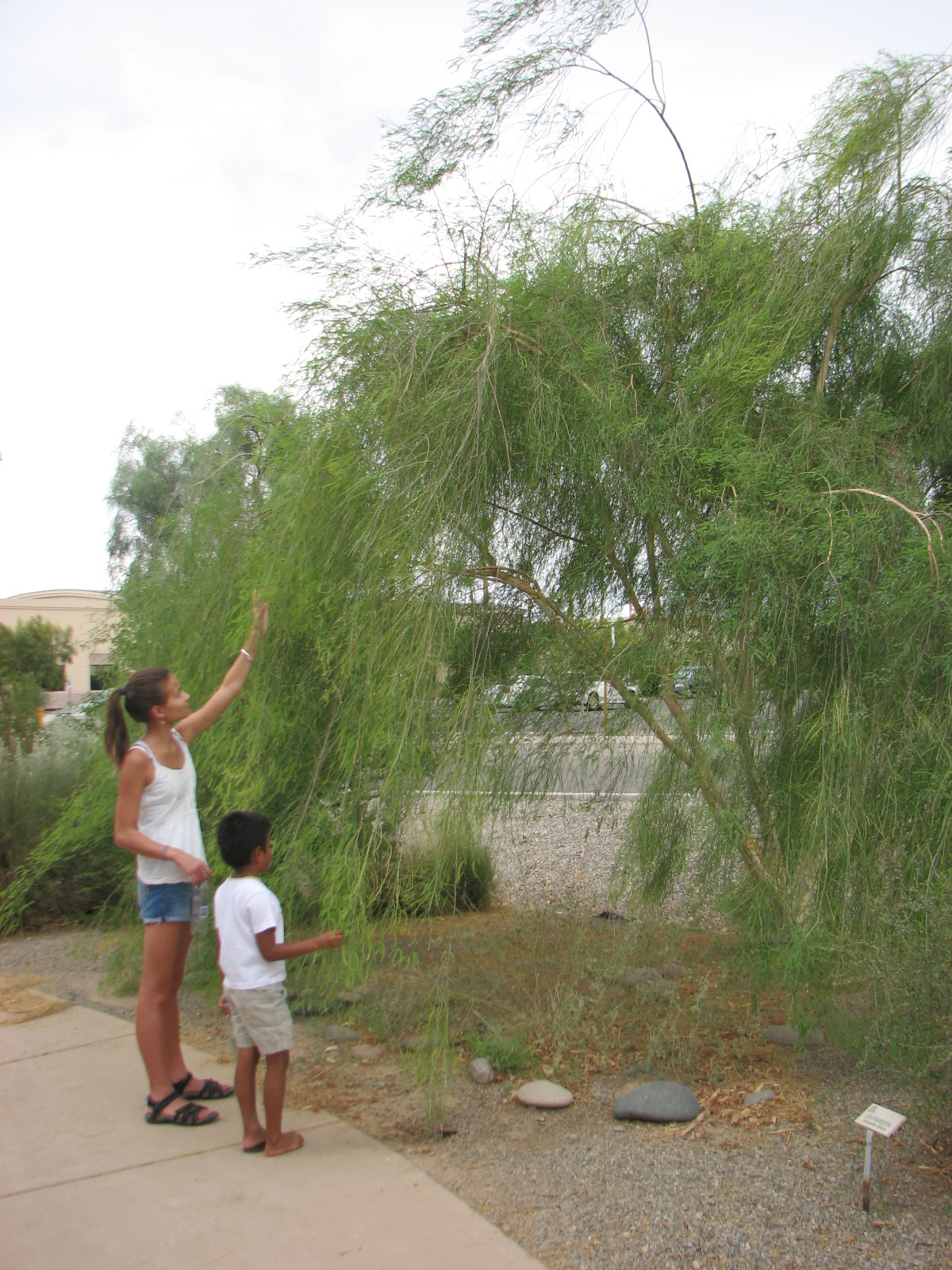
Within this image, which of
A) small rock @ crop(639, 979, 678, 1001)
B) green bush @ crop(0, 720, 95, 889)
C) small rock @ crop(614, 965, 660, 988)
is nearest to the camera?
small rock @ crop(639, 979, 678, 1001)

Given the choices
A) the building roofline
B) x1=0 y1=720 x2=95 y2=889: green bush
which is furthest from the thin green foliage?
the building roofline

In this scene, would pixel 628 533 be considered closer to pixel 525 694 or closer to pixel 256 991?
pixel 525 694

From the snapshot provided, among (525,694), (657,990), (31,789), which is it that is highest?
(525,694)

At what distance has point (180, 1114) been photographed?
3.84 meters

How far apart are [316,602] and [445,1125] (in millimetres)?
2104

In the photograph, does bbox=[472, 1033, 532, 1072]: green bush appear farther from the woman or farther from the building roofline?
the building roofline

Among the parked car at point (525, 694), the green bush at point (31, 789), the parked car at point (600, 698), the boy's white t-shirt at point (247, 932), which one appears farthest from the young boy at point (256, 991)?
the green bush at point (31, 789)

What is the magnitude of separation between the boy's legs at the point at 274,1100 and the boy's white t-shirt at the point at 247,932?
27 cm

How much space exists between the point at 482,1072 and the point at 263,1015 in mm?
1267

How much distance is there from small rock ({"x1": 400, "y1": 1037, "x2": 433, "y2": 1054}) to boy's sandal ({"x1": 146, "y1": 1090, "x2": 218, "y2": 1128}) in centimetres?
88

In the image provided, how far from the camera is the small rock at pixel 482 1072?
14.3 ft

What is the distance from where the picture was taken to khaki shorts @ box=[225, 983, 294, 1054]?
3.52 m

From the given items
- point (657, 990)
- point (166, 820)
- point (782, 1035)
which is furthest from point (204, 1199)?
point (782, 1035)

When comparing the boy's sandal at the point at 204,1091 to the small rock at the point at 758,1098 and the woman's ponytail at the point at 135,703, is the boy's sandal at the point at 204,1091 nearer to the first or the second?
the woman's ponytail at the point at 135,703
